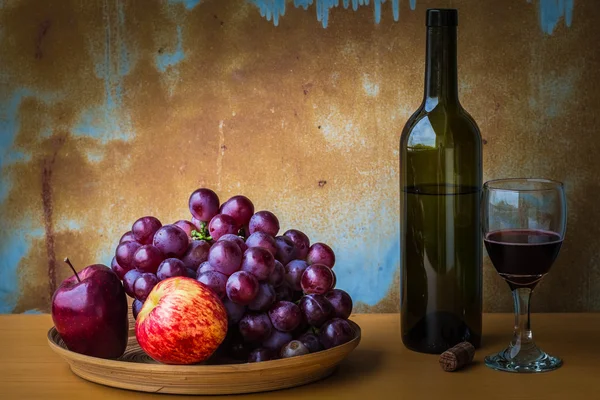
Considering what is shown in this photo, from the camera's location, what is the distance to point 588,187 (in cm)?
144

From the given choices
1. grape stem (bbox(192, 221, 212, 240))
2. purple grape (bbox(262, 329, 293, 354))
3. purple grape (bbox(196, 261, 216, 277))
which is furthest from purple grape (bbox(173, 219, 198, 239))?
purple grape (bbox(262, 329, 293, 354))

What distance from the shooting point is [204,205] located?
3.96 feet

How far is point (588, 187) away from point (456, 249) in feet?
1.24

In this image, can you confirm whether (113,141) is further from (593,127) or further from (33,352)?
(593,127)

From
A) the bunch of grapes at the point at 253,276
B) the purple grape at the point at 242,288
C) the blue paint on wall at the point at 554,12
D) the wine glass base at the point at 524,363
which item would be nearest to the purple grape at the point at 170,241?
the bunch of grapes at the point at 253,276

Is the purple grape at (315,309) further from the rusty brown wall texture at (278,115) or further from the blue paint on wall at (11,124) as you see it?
the blue paint on wall at (11,124)

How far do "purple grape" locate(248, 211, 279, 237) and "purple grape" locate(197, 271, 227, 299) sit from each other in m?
0.11

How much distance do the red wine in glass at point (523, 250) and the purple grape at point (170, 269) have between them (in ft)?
1.30

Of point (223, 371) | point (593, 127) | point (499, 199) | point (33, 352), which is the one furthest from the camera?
point (593, 127)

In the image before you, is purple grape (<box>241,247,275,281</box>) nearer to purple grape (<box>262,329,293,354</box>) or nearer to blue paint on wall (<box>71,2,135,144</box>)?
purple grape (<box>262,329,293,354</box>)

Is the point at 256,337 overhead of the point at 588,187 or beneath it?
beneath

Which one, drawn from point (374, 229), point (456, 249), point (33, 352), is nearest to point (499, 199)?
point (456, 249)

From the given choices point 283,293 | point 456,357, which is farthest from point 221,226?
point 456,357

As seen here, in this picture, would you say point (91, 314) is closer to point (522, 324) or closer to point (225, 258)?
point (225, 258)
